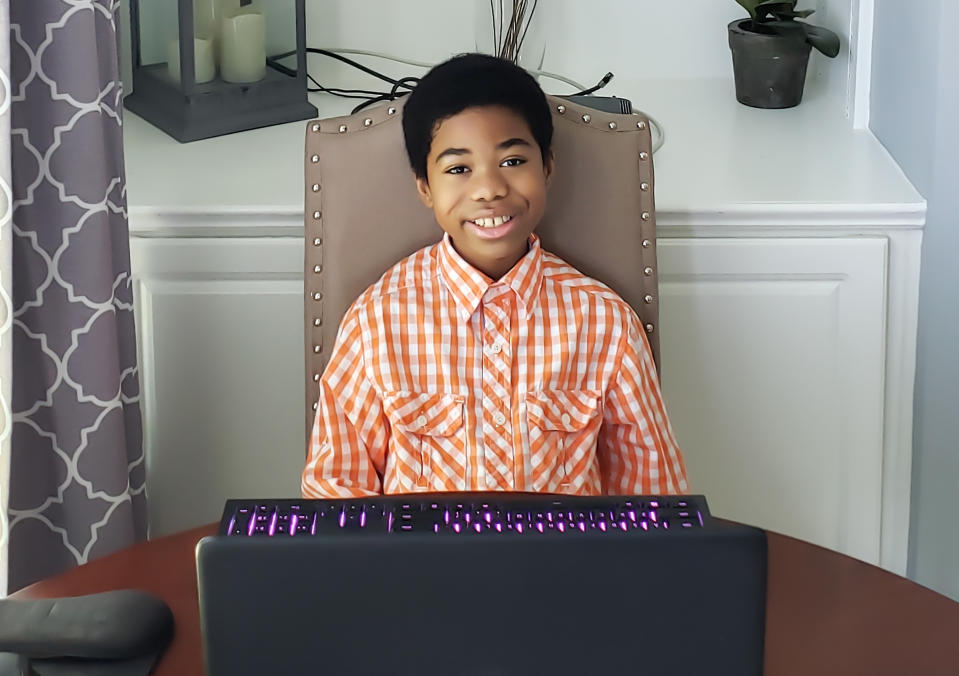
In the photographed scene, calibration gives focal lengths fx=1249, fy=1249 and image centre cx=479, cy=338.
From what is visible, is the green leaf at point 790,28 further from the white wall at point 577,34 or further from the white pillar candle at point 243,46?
the white pillar candle at point 243,46

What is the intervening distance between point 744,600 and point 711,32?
66.8 inches

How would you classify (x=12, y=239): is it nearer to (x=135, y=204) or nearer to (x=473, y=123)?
(x=135, y=204)

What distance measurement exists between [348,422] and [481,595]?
28.5 inches

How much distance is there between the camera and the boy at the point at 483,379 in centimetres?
136

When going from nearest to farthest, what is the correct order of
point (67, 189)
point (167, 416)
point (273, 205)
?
point (67, 189) → point (273, 205) → point (167, 416)

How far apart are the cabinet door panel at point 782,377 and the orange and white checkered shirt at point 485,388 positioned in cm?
37

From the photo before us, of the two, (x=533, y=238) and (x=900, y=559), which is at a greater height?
(x=533, y=238)

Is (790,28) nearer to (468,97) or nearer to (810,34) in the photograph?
(810,34)

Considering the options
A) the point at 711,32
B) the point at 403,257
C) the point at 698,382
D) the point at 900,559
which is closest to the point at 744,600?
the point at 403,257

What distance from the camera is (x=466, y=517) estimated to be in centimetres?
70

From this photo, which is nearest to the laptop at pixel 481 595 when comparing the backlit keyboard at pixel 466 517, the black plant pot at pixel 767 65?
the backlit keyboard at pixel 466 517

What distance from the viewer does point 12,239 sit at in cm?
138

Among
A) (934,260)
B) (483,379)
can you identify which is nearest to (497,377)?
(483,379)

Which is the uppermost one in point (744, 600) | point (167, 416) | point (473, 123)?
point (473, 123)
